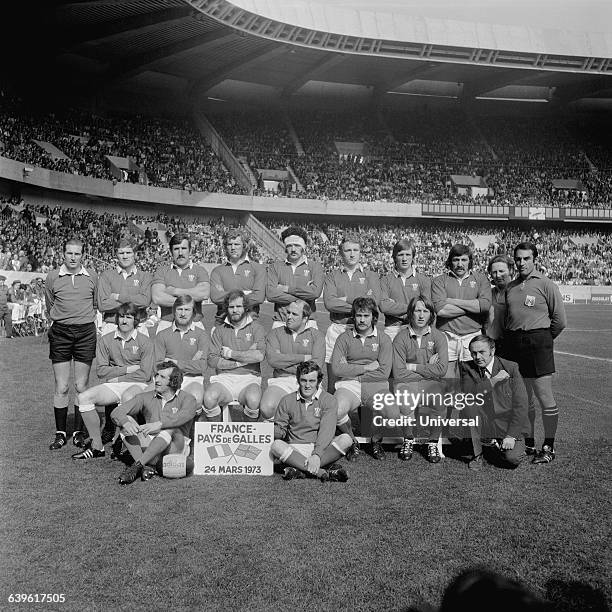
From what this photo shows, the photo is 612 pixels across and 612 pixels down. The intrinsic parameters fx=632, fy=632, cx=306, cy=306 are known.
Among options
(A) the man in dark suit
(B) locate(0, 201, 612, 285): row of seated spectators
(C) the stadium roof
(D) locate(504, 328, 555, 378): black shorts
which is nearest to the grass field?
(A) the man in dark suit

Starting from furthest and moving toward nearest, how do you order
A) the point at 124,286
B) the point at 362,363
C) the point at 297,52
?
the point at 297,52 → the point at 124,286 → the point at 362,363

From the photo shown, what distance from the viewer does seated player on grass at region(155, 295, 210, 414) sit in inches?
224

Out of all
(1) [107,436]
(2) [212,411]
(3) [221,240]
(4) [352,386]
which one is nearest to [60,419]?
(1) [107,436]

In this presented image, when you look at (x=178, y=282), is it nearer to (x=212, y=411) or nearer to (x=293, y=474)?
(x=212, y=411)

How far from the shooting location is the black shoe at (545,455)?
213 inches

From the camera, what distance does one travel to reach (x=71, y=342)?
5.87m

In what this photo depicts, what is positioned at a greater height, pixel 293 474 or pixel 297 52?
pixel 297 52

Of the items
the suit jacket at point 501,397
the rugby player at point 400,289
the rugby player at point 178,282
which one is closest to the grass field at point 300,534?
the suit jacket at point 501,397

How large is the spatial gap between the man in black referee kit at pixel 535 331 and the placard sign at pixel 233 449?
231 cm

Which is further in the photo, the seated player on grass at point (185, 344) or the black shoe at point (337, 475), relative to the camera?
the seated player on grass at point (185, 344)

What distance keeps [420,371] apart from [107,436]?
3053mm

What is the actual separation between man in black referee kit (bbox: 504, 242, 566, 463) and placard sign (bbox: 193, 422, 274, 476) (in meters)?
2.31

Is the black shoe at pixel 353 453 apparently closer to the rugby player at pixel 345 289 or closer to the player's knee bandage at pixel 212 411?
the rugby player at pixel 345 289

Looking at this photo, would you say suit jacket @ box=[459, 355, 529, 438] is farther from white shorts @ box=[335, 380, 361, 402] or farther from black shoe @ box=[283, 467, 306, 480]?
black shoe @ box=[283, 467, 306, 480]
